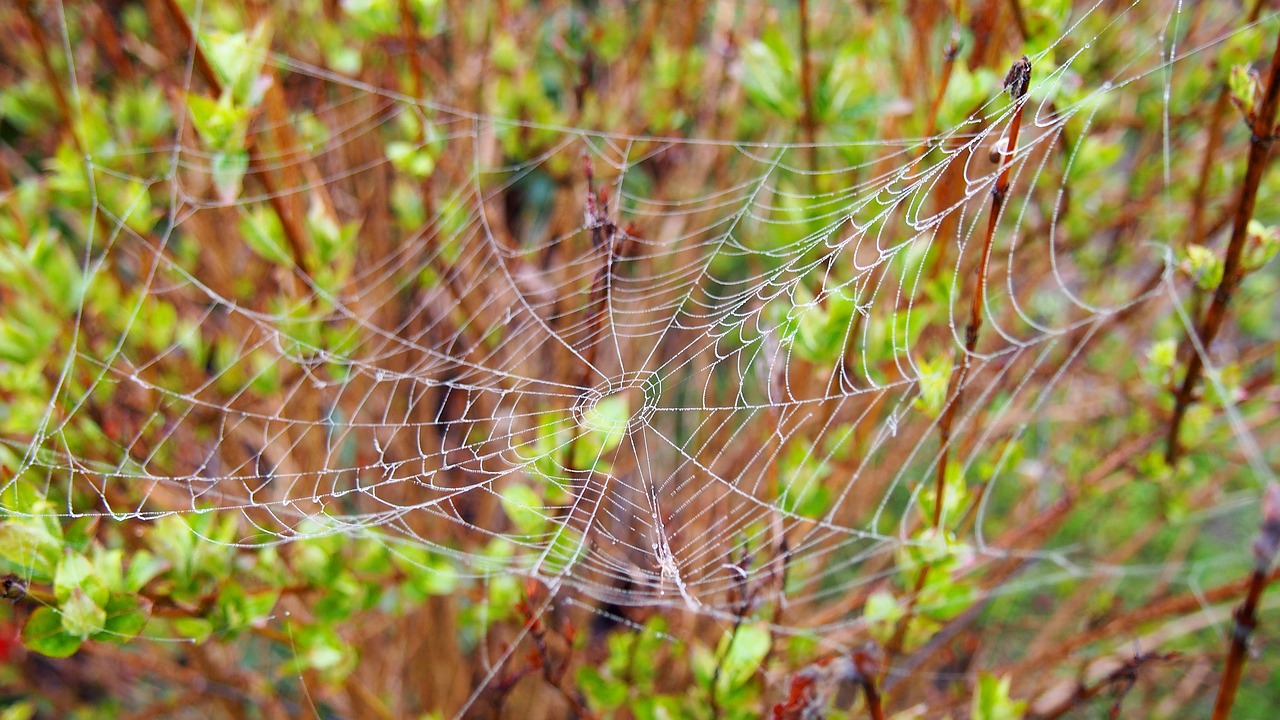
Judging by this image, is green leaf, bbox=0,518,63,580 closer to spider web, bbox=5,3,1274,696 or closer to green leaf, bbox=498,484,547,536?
spider web, bbox=5,3,1274,696

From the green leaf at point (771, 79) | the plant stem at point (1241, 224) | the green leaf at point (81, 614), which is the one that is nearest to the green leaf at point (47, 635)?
the green leaf at point (81, 614)

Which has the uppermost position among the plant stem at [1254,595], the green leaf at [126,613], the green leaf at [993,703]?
the plant stem at [1254,595]

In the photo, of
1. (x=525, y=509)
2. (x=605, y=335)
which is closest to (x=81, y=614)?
(x=525, y=509)

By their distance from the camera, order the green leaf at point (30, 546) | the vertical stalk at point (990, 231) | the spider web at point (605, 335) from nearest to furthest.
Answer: the vertical stalk at point (990, 231)
the green leaf at point (30, 546)
the spider web at point (605, 335)

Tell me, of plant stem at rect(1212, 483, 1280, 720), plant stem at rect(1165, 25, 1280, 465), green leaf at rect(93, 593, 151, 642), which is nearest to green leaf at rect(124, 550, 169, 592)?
green leaf at rect(93, 593, 151, 642)

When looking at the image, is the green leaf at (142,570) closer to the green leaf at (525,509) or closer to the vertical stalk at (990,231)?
the green leaf at (525,509)

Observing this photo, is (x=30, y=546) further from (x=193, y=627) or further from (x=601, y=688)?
(x=601, y=688)

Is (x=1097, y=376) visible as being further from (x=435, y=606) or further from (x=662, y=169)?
(x=435, y=606)
